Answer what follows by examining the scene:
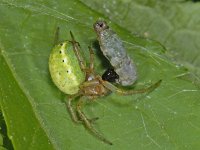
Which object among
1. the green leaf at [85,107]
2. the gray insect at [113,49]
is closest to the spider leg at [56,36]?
the green leaf at [85,107]

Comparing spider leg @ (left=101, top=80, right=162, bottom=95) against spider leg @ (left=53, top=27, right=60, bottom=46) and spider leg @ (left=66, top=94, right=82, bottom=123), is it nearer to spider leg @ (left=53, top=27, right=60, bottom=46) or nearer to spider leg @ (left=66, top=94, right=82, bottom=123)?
spider leg @ (left=66, top=94, right=82, bottom=123)

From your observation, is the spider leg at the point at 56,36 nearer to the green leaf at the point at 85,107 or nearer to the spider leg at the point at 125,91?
the green leaf at the point at 85,107

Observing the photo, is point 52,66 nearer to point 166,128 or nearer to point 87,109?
point 87,109

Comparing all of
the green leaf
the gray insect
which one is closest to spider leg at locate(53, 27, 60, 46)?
the green leaf

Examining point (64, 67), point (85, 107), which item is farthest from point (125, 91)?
point (64, 67)

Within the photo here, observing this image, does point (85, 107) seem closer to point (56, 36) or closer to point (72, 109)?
point (72, 109)

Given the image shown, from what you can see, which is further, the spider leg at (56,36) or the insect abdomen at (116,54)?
the spider leg at (56,36)
